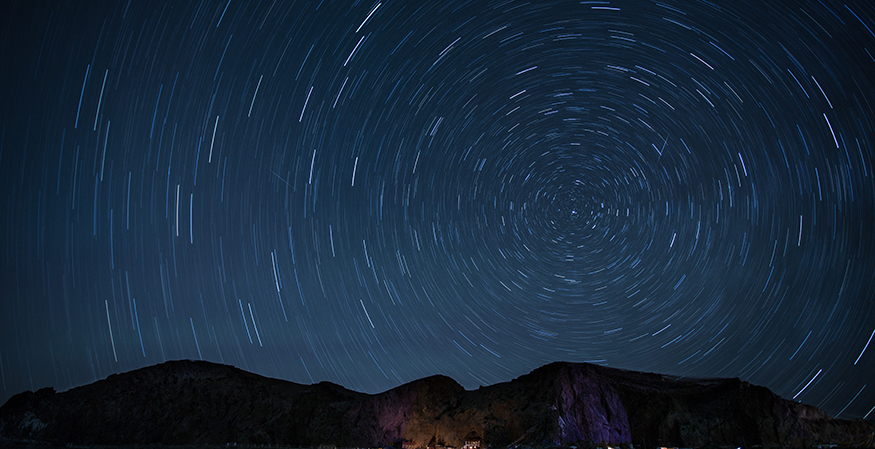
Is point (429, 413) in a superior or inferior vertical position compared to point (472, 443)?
superior

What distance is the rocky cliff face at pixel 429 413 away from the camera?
105ft


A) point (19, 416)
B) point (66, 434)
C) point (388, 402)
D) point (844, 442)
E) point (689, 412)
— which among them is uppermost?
point (19, 416)

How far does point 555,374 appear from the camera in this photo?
121 ft

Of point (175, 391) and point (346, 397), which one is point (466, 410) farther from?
point (175, 391)

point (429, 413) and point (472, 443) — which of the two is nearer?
point (472, 443)

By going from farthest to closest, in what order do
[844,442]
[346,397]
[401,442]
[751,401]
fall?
[346,397] < [401,442] < [751,401] < [844,442]

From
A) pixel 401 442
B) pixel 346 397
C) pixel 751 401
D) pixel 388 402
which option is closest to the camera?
pixel 751 401

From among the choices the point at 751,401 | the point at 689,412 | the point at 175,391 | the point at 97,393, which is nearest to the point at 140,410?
the point at 175,391

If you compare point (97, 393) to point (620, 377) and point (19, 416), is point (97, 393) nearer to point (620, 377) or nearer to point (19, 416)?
point (19, 416)

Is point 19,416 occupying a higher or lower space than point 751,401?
higher

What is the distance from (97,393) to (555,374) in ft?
144

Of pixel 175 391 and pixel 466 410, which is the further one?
pixel 175 391

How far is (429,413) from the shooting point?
3684 centimetres

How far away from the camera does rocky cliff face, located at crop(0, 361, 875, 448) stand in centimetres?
3197
